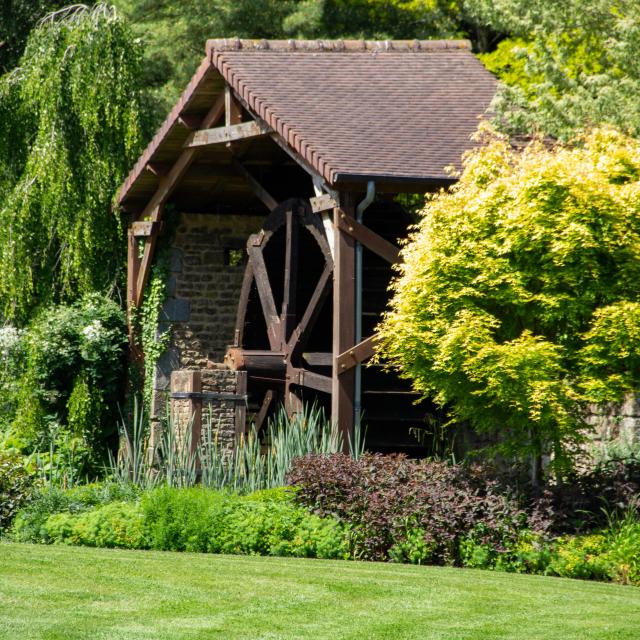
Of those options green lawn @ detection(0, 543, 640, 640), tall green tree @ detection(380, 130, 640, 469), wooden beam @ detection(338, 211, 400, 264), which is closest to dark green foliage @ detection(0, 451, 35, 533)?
green lawn @ detection(0, 543, 640, 640)

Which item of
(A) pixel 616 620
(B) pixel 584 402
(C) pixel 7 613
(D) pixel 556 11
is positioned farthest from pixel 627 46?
(C) pixel 7 613

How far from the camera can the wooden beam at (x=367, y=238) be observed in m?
12.6

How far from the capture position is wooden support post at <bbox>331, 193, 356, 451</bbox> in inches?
492

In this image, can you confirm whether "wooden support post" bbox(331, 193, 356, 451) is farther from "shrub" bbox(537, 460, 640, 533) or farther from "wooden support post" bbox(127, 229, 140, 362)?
"wooden support post" bbox(127, 229, 140, 362)

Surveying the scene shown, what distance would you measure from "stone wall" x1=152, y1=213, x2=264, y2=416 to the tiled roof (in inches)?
55.4

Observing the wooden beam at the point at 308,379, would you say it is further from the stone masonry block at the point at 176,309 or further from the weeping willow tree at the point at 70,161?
the weeping willow tree at the point at 70,161

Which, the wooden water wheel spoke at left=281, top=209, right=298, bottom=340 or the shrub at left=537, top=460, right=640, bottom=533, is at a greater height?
the wooden water wheel spoke at left=281, top=209, right=298, bottom=340

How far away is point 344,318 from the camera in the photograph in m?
12.6

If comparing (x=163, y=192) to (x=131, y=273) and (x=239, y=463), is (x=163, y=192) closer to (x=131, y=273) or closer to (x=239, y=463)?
(x=131, y=273)

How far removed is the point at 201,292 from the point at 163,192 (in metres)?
1.83

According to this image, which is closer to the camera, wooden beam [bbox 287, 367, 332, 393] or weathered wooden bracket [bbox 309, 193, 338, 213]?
weathered wooden bracket [bbox 309, 193, 338, 213]

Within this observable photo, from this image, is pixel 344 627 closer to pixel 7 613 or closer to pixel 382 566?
pixel 7 613

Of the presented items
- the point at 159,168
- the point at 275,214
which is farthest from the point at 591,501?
the point at 159,168

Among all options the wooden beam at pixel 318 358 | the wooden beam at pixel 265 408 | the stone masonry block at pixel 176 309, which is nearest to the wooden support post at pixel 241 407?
the wooden beam at pixel 318 358
